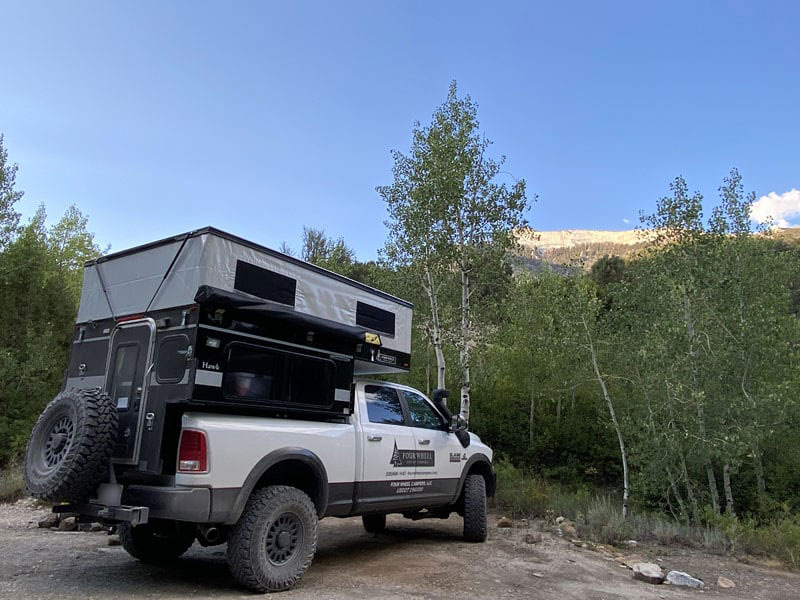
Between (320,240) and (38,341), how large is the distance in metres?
11.6

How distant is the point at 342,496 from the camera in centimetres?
580

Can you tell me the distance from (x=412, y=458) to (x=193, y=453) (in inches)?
114

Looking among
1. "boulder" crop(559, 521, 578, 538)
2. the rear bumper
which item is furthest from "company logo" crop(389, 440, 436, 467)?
"boulder" crop(559, 521, 578, 538)

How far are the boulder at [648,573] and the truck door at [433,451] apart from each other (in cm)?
225

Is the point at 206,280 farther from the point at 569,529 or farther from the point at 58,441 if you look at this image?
the point at 569,529

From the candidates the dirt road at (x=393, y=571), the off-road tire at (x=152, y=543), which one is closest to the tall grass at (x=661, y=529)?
the dirt road at (x=393, y=571)

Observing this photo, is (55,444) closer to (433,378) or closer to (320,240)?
(433,378)

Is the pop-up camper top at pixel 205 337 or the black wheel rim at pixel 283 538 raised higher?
the pop-up camper top at pixel 205 337

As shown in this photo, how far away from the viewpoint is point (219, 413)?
491 cm

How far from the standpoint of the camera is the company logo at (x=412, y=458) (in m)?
6.52

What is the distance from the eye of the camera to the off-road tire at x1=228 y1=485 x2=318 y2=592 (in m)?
4.77

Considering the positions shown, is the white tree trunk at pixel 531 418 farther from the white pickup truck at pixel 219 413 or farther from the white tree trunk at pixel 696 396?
the white pickup truck at pixel 219 413

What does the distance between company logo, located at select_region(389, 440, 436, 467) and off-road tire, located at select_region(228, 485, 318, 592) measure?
1400mm

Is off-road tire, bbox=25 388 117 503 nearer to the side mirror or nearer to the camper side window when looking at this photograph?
the camper side window
